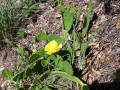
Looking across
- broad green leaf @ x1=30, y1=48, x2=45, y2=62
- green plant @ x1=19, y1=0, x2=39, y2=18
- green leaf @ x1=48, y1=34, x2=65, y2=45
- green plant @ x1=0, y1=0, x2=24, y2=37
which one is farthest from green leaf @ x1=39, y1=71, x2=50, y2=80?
green plant @ x1=19, y1=0, x2=39, y2=18

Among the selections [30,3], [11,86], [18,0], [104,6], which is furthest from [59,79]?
[18,0]

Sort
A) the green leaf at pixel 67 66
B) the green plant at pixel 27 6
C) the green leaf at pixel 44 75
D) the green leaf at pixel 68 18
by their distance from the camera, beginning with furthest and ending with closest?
the green plant at pixel 27 6
the green leaf at pixel 68 18
the green leaf at pixel 44 75
the green leaf at pixel 67 66

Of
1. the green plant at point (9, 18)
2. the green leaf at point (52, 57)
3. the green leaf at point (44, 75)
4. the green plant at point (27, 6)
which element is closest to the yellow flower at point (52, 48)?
the green leaf at point (52, 57)

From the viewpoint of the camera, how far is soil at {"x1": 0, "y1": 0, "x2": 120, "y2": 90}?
4.34ft

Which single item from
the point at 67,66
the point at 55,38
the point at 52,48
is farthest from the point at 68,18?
the point at 67,66

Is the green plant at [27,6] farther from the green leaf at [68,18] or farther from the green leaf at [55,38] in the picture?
the green leaf at [55,38]

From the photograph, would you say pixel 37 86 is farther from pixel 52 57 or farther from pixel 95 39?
pixel 95 39

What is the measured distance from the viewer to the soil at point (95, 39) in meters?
1.32

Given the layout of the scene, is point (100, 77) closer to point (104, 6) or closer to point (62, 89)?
point (62, 89)

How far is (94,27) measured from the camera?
5.67ft

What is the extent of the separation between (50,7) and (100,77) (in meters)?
1.32

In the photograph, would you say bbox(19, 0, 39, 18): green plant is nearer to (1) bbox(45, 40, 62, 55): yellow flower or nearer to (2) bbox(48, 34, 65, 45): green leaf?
(2) bbox(48, 34, 65, 45): green leaf

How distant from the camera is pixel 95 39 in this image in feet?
5.31

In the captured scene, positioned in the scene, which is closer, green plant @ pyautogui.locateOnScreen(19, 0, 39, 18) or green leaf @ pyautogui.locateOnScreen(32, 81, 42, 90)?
green leaf @ pyautogui.locateOnScreen(32, 81, 42, 90)
